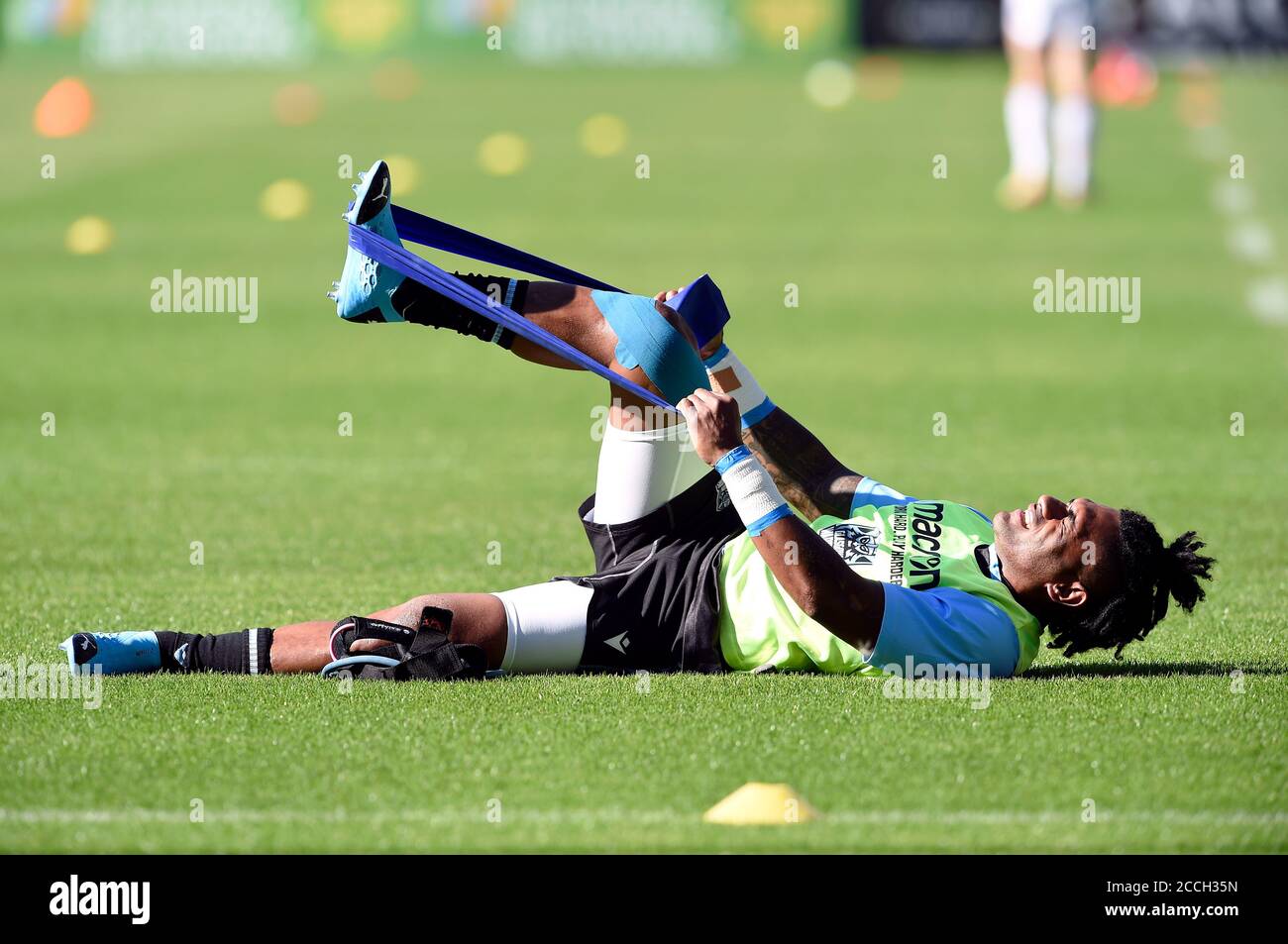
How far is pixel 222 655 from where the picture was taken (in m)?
6.18

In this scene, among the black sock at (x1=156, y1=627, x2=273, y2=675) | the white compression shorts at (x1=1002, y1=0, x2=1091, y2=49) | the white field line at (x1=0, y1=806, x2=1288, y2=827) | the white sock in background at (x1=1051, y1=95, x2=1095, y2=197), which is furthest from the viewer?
the white compression shorts at (x1=1002, y1=0, x2=1091, y2=49)

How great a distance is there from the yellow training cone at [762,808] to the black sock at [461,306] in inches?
71.6

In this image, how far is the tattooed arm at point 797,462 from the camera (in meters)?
6.57

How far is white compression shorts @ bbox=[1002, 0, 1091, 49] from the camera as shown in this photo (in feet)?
74.1

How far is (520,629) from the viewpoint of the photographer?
6.08 metres

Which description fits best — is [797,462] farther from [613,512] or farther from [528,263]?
[528,263]

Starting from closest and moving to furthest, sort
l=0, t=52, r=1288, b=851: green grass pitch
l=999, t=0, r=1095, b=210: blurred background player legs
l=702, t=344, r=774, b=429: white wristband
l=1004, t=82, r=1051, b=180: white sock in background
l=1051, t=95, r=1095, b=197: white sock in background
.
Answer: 1. l=0, t=52, r=1288, b=851: green grass pitch
2. l=702, t=344, r=774, b=429: white wristband
3. l=1051, t=95, r=1095, b=197: white sock in background
4. l=1004, t=82, r=1051, b=180: white sock in background
5. l=999, t=0, r=1095, b=210: blurred background player legs

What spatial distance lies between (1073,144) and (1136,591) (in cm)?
1771

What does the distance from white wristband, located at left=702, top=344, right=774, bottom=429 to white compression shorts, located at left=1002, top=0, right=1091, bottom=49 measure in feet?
56.7

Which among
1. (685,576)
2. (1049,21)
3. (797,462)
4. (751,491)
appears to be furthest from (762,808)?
(1049,21)

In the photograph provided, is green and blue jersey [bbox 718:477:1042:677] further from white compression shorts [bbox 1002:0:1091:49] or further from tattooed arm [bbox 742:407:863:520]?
white compression shorts [bbox 1002:0:1091:49]

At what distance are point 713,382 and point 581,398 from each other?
7.06m

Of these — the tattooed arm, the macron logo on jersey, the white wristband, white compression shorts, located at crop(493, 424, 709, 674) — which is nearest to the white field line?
white compression shorts, located at crop(493, 424, 709, 674)

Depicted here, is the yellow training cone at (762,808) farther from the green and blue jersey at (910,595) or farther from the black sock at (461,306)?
the black sock at (461,306)
